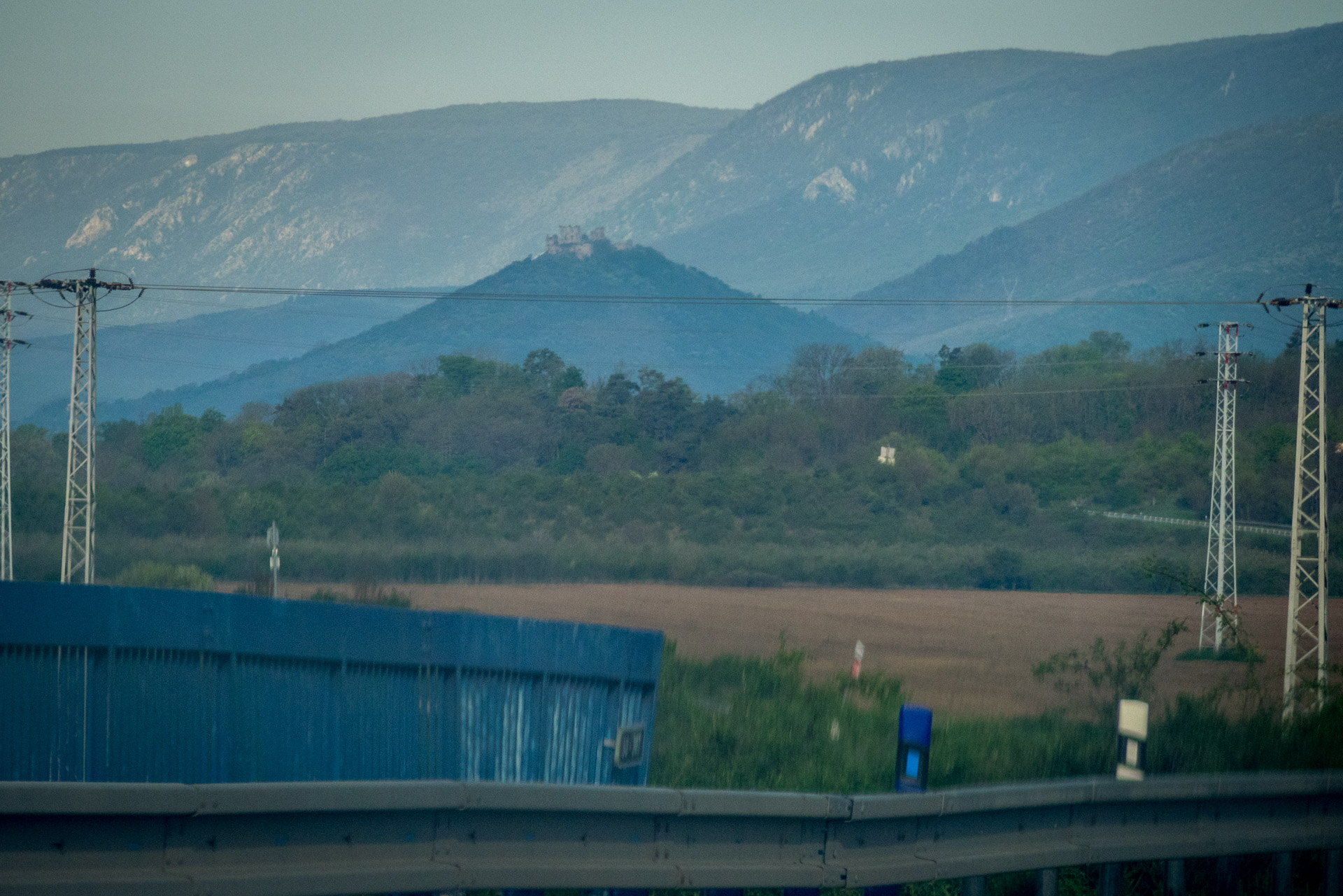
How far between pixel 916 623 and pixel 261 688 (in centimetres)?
3572

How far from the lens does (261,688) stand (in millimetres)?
6449

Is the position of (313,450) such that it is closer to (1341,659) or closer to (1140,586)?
(1140,586)

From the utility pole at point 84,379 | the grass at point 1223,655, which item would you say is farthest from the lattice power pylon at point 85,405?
the grass at point 1223,655

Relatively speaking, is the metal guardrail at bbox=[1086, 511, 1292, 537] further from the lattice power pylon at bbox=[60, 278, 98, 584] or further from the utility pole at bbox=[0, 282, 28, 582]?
the utility pole at bbox=[0, 282, 28, 582]

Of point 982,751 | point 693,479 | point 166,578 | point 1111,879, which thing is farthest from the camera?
point 693,479

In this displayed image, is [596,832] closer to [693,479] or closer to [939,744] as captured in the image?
[939,744]

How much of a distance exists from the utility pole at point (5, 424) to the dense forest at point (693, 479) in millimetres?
7594

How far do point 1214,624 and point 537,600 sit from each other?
20704mm

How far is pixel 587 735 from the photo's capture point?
721 cm

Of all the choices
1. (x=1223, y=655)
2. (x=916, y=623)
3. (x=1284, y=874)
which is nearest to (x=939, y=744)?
(x=1284, y=874)

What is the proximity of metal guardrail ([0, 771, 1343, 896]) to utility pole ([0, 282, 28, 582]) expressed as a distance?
25.2 meters

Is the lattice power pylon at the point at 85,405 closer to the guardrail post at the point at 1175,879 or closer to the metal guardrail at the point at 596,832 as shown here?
the metal guardrail at the point at 596,832

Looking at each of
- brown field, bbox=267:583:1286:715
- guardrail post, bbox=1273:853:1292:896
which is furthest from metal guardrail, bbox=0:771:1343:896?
brown field, bbox=267:583:1286:715

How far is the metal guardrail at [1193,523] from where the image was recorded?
175 ft
